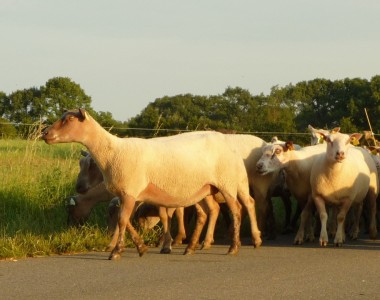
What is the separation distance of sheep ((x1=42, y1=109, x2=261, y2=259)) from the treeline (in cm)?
2490

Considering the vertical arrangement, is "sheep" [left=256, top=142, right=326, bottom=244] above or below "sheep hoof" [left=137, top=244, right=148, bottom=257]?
above

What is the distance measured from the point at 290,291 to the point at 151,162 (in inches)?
161

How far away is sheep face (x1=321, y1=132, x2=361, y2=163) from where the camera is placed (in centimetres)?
1569

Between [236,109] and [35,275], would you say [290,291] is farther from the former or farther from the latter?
[236,109]

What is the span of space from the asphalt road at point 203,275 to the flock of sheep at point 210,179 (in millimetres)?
552

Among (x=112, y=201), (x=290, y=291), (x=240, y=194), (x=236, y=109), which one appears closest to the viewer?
(x=290, y=291)

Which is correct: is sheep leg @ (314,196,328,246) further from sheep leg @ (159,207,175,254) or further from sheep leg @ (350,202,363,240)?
sheep leg @ (159,207,175,254)

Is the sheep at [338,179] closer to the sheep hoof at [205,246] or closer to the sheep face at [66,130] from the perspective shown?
the sheep hoof at [205,246]

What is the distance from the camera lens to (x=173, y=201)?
45.7ft

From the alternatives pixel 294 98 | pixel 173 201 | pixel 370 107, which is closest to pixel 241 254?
pixel 173 201

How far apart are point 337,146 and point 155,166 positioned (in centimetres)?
358

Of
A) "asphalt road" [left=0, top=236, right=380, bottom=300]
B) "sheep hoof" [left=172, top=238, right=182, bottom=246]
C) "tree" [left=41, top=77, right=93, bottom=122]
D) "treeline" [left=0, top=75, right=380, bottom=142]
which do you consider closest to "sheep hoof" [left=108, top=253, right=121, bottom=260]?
"asphalt road" [left=0, top=236, right=380, bottom=300]

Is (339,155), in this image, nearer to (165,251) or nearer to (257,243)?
(257,243)

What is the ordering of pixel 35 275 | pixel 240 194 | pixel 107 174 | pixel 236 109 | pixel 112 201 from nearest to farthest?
pixel 35 275 → pixel 107 174 → pixel 240 194 → pixel 112 201 → pixel 236 109
